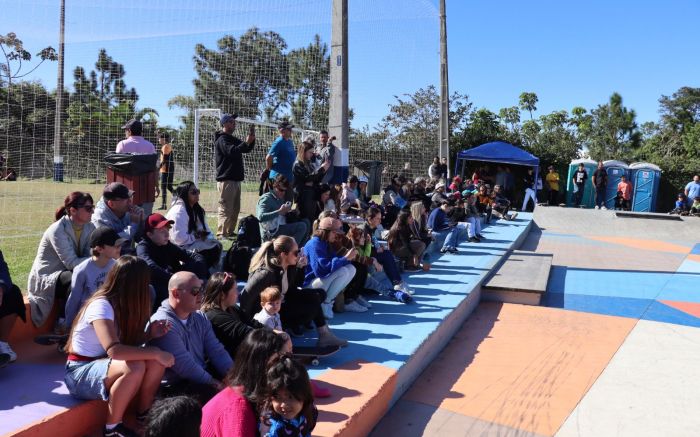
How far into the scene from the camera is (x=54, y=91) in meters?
12.5

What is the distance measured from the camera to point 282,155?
7809 mm

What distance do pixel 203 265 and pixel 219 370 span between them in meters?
1.82

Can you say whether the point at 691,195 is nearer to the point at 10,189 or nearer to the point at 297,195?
the point at 297,195

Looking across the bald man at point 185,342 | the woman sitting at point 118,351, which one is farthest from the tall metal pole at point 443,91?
the woman sitting at point 118,351

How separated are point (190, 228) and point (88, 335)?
2550 mm

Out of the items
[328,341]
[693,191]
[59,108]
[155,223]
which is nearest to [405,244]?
[328,341]

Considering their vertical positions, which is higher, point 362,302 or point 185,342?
point 185,342

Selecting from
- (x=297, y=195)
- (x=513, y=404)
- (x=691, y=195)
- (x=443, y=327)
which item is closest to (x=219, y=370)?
(x=513, y=404)

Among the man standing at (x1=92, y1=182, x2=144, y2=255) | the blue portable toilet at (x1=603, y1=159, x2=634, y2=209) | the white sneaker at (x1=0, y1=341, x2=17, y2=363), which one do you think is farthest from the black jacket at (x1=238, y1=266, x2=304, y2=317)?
the blue portable toilet at (x1=603, y1=159, x2=634, y2=209)

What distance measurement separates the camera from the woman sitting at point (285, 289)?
13.9 feet

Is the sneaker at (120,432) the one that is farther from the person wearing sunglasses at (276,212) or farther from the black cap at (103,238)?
the person wearing sunglasses at (276,212)

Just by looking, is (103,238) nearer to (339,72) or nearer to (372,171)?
(339,72)

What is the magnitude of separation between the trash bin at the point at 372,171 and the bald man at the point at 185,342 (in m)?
12.0

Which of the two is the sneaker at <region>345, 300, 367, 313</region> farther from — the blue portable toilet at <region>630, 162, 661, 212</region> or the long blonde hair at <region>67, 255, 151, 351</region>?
the blue portable toilet at <region>630, 162, 661, 212</region>
